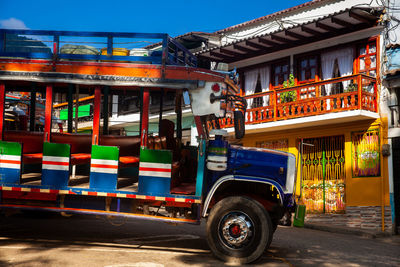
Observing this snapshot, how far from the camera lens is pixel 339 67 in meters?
17.2

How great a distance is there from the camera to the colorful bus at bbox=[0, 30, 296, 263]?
6.95 metres

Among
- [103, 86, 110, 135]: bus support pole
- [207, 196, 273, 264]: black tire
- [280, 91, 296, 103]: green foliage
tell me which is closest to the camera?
[207, 196, 273, 264]: black tire

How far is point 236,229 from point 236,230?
1cm

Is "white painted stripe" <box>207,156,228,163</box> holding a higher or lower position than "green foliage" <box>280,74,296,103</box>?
lower

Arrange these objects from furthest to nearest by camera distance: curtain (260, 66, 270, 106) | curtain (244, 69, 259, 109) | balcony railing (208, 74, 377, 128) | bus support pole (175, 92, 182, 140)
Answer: curtain (244, 69, 259, 109)
curtain (260, 66, 270, 106)
balcony railing (208, 74, 377, 128)
bus support pole (175, 92, 182, 140)

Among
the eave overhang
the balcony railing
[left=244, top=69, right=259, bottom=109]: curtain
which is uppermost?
the eave overhang

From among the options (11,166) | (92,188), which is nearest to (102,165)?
(92,188)

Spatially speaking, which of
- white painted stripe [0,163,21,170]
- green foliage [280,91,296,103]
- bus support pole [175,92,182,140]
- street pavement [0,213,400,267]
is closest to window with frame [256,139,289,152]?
green foliage [280,91,296,103]

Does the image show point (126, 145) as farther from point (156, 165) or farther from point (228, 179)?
point (228, 179)

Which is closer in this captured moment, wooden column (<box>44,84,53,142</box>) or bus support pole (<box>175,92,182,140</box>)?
wooden column (<box>44,84,53,142</box>)

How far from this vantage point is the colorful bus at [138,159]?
6945mm

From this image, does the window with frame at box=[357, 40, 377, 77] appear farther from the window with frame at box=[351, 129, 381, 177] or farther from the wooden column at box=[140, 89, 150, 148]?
the wooden column at box=[140, 89, 150, 148]

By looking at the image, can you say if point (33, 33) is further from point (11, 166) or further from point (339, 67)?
point (339, 67)

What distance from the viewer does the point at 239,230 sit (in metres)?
6.74
